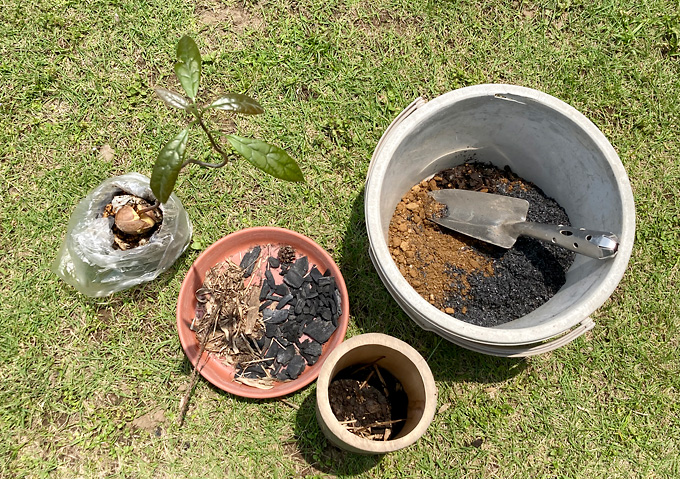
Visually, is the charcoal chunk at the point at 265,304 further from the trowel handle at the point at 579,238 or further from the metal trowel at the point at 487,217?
the trowel handle at the point at 579,238

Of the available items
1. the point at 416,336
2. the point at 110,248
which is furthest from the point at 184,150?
the point at 416,336

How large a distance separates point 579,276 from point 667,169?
118cm

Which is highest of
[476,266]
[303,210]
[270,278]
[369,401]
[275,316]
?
[476,266]

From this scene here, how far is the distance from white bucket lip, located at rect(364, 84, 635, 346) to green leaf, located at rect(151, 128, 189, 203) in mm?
638

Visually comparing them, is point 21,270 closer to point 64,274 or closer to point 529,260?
point 64,274

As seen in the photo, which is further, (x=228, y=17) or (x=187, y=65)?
(x=228, y=17)

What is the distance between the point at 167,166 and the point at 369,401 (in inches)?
51.5

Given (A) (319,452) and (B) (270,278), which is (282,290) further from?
(A) (319,452)

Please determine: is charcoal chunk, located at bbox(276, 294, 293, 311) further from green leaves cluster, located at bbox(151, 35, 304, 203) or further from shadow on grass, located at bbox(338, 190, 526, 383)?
green leaves cluster, located at bbox(151, 35, 304, 203)

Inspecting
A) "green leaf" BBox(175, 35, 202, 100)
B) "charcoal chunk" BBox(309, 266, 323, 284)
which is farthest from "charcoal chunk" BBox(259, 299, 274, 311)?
"green leaf" BBox(175, 35, 202, 100)

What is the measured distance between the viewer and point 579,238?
154cm

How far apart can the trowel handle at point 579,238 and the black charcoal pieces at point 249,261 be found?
3.92 feet

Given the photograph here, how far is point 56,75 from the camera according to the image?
250cm

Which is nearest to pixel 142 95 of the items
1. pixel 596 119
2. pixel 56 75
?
pixel 56 75
